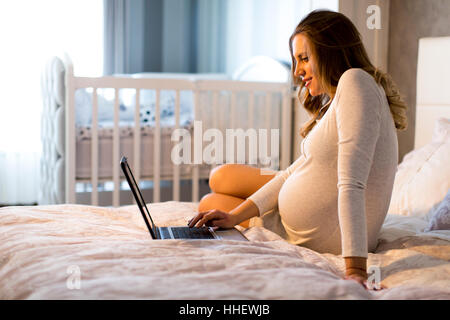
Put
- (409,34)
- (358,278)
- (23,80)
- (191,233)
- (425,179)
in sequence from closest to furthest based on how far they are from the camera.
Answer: (358,278)
(191,233)
(425,179)
(409,34)
(23,80)

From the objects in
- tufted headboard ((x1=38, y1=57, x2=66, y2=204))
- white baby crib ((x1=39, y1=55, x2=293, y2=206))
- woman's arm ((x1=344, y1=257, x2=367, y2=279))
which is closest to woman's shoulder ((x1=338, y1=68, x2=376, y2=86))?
woman's arm ((x1=344, y1=257, x2=367, y2=279))

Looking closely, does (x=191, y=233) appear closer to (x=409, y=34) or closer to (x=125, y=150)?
(x=125, y=150)

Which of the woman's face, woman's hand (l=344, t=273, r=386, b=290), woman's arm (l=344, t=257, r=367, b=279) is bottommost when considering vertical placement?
woman's hand (l=344, t=273, r=386, b=290)

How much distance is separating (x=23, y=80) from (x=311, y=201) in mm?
2890

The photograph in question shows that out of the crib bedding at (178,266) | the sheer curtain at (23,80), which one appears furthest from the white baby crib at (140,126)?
the crib bedding at (178,266)

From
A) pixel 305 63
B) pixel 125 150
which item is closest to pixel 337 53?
pixel 305 63

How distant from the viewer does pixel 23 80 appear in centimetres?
367

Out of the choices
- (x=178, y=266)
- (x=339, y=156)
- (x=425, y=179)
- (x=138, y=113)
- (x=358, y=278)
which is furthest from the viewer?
(x=138, y=113)

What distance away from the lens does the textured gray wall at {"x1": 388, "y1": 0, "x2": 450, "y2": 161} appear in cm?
236

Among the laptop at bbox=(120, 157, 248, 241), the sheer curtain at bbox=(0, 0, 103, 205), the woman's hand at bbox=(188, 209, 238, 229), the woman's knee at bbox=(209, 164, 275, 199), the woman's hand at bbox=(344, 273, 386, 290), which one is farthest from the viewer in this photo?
the sheer curtain at bbox=(0, 0, 103, 205)

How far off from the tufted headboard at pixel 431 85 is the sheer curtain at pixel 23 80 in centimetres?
231

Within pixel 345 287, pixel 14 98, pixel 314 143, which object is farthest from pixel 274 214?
pixel 14 98

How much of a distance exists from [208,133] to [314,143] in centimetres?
163

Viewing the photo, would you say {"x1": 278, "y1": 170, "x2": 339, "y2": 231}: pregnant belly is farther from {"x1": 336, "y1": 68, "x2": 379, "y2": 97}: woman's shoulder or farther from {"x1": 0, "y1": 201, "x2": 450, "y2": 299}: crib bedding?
{"x1": 336, "y1": 68, "x2": 379, "y2": 97}: woman's shoulder
